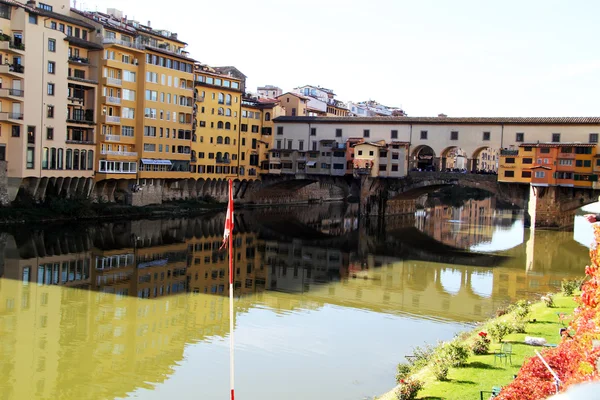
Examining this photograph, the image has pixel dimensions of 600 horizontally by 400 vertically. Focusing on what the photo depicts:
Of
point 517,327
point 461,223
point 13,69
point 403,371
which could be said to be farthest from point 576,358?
point 461,223

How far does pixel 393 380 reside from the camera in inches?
612

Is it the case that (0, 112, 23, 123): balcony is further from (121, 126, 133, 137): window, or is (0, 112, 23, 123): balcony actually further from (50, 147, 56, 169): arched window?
(121, 126, 133, 137): window

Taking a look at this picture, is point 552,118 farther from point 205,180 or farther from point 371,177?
point 205,180

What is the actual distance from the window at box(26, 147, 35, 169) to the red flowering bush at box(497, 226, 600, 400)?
3651 cm

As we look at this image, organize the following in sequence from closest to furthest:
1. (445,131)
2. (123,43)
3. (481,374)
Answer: (481,374), (123,43), (445,131)

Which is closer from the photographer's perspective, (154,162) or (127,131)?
(127,131)

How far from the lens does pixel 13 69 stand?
1496 inches

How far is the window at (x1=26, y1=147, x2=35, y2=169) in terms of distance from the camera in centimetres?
3938

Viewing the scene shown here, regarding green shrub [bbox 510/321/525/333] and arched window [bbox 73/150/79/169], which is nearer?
green shrub [bbox 510/321/525/333]

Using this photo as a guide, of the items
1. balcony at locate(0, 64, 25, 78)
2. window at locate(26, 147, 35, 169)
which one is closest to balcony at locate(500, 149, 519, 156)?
window at locate(26, 147, 35, 169)

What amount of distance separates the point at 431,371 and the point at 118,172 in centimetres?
3689

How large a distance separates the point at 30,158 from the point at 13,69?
5487 millimetres

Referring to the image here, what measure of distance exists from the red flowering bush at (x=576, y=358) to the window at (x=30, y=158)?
36.5 meters

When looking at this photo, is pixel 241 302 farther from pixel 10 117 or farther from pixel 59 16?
pixel 59 16
